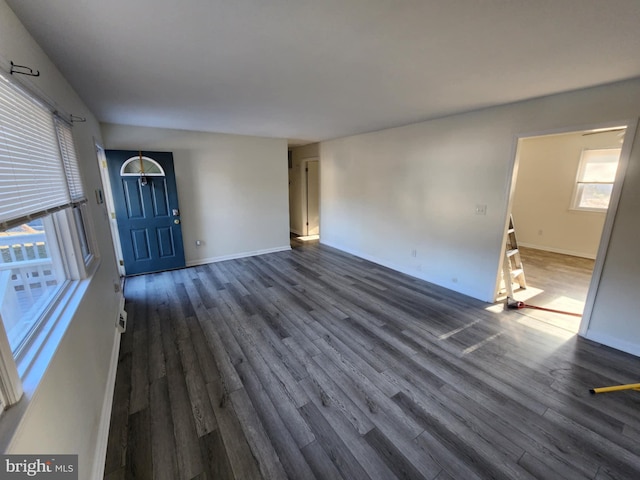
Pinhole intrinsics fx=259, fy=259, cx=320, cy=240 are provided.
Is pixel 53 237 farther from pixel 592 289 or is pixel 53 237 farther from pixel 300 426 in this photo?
pixel 592 289

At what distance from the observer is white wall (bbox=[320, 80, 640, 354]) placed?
Result: 2389 mm

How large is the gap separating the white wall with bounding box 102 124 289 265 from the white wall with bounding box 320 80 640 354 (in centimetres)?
138

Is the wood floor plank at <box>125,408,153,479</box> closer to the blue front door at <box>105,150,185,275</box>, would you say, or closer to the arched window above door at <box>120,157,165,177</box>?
the blue front door at <box>105,150,185,275</box>

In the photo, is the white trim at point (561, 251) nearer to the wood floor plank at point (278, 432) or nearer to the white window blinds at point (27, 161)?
the wood floor plank at point (278, 432)

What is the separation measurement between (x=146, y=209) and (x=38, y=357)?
12.3 feet

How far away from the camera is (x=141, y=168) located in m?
4.12

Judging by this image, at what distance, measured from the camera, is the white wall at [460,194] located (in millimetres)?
2389

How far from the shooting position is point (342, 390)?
2014mm

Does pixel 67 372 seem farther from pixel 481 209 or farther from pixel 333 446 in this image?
pixel 481 209

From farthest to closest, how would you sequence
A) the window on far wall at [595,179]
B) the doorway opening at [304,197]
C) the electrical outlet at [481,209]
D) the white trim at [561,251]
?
the doorway opening at [304,197]
the white trim at [561,251]
the window on far wall at [595,179]
the electrical outlet at [481,209]

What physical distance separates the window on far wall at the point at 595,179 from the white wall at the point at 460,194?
11.7ft

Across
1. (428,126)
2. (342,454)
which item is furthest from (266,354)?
(428,126)

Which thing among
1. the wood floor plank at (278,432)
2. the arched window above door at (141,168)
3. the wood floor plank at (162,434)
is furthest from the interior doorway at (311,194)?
the wood floor plank at (162,434)

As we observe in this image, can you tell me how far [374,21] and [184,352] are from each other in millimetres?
2956
